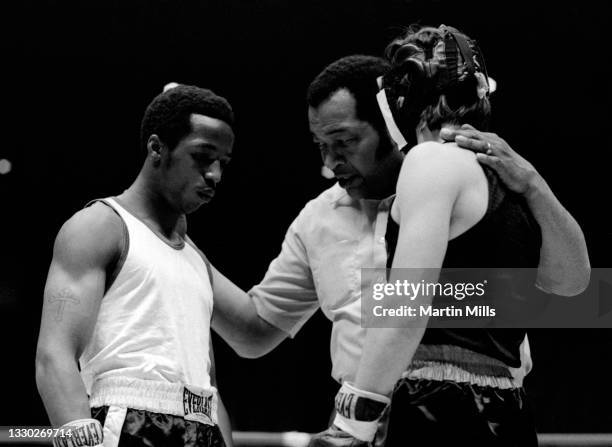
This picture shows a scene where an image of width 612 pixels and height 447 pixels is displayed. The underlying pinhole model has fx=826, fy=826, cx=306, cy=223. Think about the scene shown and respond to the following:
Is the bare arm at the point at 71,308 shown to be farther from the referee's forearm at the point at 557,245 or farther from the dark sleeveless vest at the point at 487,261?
the referee's forearm at the point at 557,245

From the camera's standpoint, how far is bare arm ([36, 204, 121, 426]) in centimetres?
150

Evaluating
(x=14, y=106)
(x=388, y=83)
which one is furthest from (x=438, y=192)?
(x=14, y=106)

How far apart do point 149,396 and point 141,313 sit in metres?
0.16

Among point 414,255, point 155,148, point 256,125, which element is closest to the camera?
point 414,255

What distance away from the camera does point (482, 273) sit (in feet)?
4.47

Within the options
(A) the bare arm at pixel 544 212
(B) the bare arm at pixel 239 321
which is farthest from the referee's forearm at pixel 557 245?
(B) the bare arm at pixel 239 321

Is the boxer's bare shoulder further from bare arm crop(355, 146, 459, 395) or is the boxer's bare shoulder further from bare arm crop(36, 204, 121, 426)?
bare arm crop(355, 146, 459, 395)

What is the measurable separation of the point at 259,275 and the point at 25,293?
60.3 inches

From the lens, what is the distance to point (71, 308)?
→ 156 cm

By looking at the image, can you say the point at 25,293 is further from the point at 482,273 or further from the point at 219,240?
the point at 482,273

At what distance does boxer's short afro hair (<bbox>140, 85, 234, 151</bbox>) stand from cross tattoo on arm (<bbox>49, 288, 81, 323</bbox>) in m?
0.44

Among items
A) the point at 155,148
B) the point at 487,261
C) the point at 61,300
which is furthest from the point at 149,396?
the point at 487,261

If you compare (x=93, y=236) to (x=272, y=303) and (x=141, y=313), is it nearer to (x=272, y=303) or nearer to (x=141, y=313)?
(x=141, y=313)

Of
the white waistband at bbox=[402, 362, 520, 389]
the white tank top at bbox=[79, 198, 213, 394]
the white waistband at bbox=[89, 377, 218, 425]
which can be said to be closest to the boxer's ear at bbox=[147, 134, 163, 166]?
the white tank top at bbox=[79, 198, 213, 394]
